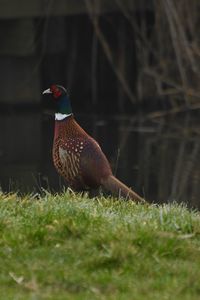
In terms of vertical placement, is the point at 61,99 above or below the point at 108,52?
below

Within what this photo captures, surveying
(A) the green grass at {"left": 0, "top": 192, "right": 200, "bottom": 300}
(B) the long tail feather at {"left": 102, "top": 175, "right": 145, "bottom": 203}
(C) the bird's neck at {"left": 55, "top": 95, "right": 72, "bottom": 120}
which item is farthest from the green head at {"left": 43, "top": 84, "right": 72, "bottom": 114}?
(A) the green grass at {"left": 0, "top": 192, "right": 200, "bottom": 300}

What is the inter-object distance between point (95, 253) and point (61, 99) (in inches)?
155

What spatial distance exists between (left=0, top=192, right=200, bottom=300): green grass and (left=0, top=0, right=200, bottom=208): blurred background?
25.8 ft

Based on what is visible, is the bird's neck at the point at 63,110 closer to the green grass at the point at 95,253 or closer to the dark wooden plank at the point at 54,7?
the green grass at the point at 95,253

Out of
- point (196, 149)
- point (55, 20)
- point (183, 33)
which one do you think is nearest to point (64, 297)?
point (196, 149)

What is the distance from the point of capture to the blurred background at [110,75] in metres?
15.3

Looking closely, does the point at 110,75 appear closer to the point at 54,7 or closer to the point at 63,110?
the point at 54,7

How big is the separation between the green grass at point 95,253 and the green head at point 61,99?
260 cm

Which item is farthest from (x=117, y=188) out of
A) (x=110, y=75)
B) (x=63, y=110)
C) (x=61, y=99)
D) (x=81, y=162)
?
(x=110, y=75)

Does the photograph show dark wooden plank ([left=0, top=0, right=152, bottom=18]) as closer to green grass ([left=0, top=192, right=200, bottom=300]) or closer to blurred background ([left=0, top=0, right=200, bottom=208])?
blurred background ([left=0, top=0, right=200, bottom=208])

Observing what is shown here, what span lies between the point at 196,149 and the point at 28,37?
4.30 m

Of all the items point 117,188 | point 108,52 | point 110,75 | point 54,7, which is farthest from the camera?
point 110,75

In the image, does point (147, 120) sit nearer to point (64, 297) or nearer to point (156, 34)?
point (156, 34)

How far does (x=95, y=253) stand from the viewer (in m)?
5.48
